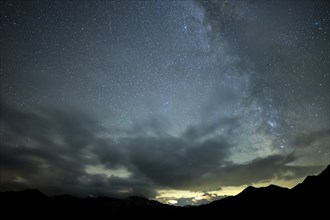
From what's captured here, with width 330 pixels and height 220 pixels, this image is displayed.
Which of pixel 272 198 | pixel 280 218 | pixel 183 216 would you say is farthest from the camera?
pixel 183 216

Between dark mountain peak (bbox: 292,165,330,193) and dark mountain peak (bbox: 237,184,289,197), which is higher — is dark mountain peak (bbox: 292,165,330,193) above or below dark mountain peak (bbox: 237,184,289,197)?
below

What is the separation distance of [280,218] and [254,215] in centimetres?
3555

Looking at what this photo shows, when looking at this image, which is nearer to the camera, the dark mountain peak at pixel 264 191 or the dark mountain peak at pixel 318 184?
the dark mountain peak at pixel 318 184

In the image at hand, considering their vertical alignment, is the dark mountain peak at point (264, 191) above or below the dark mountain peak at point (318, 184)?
above

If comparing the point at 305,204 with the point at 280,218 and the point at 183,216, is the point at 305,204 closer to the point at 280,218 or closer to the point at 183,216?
the point at 280,218

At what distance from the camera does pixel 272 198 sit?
14300 cm

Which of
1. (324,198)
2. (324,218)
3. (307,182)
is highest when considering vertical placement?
(307,182)

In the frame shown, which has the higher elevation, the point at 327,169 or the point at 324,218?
the point at 327,169

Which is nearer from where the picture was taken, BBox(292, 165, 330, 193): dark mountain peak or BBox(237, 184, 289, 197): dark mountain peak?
BBox(292, 165, 330, 193): dark mountain peak

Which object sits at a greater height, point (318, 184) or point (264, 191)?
point (264, 191)

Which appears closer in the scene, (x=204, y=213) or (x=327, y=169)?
(x=327, y=169)

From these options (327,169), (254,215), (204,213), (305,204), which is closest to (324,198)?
(305,204)

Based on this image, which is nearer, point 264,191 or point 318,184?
point 318,184

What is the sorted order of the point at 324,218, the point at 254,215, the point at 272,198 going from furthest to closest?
the point at 272,198 → the point at 254,215 → the point at 324,218
